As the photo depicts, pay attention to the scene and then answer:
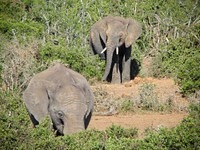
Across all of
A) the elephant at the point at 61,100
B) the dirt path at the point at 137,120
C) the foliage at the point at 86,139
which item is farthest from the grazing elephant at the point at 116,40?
the foliage at the point at 86,139

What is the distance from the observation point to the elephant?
11.2 metres

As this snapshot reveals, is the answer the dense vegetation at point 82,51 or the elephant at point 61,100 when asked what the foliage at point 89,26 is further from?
the elephant at point 61,100

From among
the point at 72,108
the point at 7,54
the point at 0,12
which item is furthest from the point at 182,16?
the point at 72,108

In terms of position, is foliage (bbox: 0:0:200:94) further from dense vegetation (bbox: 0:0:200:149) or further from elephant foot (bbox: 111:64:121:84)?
elephant foot (bbox: 111:64:121:84)

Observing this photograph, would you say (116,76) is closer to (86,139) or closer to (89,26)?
(89,26)

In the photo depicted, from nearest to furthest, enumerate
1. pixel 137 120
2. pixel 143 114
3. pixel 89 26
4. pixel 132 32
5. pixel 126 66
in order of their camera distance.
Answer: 1. pixel 137 120
2. pixel 143 114
3. pixel 126 66
4. pixel 132 32
5. pixel 89 26

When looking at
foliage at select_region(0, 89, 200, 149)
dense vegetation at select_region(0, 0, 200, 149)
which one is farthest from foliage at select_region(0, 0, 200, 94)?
foliage at select_region(0, 89, 200, 149)

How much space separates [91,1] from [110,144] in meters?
11.3

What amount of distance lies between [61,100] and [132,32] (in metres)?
8.26

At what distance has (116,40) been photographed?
62.2ft

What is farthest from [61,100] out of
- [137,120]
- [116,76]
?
[116,76]

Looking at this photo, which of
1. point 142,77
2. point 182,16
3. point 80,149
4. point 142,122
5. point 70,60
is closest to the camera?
point 80,149

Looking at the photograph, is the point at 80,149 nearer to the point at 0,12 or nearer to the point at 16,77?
the point at 16,77

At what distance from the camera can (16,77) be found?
15.8m
